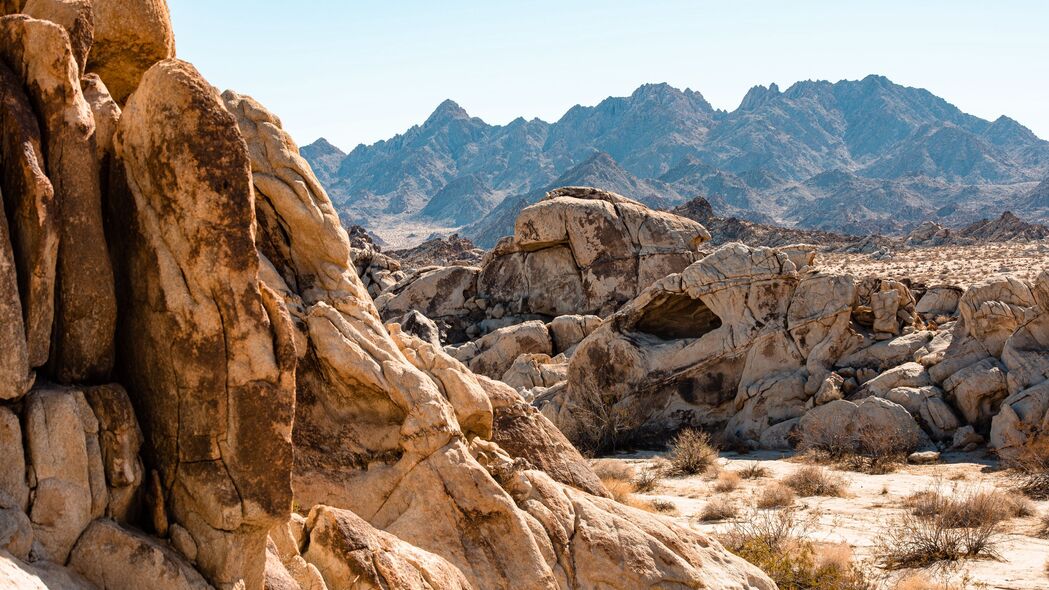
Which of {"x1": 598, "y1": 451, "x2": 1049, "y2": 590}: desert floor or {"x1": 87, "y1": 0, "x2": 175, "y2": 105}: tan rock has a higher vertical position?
{"x1": 87, "y1": 0, "x2": 175, "y2": 105}: tan rock

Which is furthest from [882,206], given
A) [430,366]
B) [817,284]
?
[430,366]

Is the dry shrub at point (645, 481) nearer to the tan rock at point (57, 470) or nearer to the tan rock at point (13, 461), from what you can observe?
the tan rock at point (57, 470)

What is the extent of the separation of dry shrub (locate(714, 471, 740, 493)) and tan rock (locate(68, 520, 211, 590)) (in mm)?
11935

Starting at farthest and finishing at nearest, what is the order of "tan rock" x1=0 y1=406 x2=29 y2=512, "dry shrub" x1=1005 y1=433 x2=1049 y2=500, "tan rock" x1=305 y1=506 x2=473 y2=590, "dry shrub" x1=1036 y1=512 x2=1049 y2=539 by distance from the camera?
"dry shrub" x1=1005 y1=433 x2=1049 y2=500
"dry shrub" x1=1036 y1=512 x2=1049 y2=539
"tan rock" x1=305 y1=506 x2=473 y2=590
"tan rock" x1=0 y1=406 x2=29 y2=512

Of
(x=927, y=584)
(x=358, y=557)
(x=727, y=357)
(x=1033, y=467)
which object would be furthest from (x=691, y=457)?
(x=358, y=557)

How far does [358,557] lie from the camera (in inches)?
246

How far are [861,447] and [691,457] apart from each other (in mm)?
3274

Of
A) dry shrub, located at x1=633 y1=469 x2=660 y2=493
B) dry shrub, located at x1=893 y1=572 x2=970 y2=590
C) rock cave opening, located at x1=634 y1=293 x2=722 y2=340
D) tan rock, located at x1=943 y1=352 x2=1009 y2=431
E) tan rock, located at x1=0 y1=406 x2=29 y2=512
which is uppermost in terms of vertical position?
tan rock, located at x1=0 y1=406 x2=29 y2=512

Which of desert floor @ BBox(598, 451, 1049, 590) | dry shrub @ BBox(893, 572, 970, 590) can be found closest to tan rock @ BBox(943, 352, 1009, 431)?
desert floor @ BBox(598, 451, 1049, 590)

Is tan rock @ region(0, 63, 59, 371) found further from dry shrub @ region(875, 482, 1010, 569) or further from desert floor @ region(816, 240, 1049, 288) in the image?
desert floor @ region(816, 240, 1049, 288)

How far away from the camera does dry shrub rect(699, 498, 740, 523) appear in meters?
14.0

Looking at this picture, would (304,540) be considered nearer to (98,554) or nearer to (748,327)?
(98,554)

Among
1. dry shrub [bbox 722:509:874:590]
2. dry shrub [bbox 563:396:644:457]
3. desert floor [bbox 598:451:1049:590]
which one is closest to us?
dry shrub [bbox 722:509:874:590]

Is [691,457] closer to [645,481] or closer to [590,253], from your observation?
[645,481]
